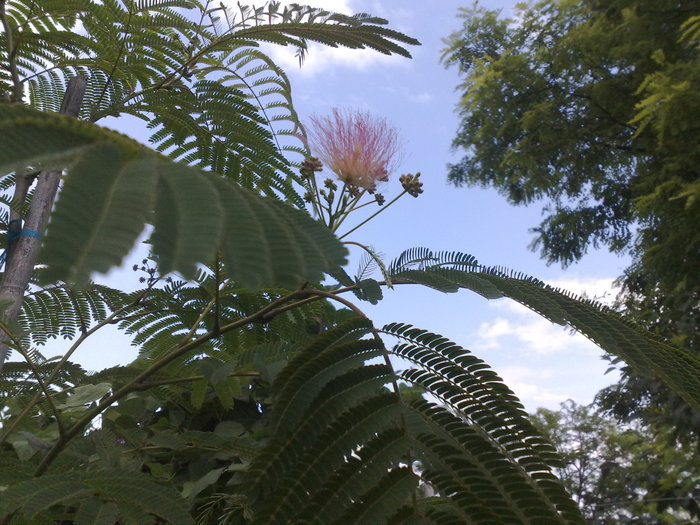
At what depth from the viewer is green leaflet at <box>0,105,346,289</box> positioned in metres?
0.28

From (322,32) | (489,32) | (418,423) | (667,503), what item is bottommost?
(418,423)

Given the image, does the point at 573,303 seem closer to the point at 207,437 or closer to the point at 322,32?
the point at 207,437

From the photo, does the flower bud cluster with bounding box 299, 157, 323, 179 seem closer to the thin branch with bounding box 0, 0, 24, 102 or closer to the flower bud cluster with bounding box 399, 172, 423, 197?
the flower bud cluster with bounding box 399, 172, 423, 197

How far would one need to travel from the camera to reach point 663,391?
4.91m

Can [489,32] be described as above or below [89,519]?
above

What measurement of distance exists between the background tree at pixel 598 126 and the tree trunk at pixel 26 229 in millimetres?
7274

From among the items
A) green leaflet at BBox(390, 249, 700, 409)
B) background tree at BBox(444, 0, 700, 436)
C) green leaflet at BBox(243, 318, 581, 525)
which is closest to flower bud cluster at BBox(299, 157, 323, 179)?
green leaflet at BBox(390, 249, 700, 409)

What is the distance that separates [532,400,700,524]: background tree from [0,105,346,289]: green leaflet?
12.5ft

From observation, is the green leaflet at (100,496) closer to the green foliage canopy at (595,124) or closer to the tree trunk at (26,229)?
the tree trunk at (26,229)

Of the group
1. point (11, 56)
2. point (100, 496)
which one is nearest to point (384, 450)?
point (100, 496)

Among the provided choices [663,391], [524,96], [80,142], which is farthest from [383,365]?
[524,96]

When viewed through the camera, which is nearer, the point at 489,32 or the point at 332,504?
the point at 332,504

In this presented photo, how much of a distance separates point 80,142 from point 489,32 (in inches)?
537

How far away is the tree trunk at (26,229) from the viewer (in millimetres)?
1062
